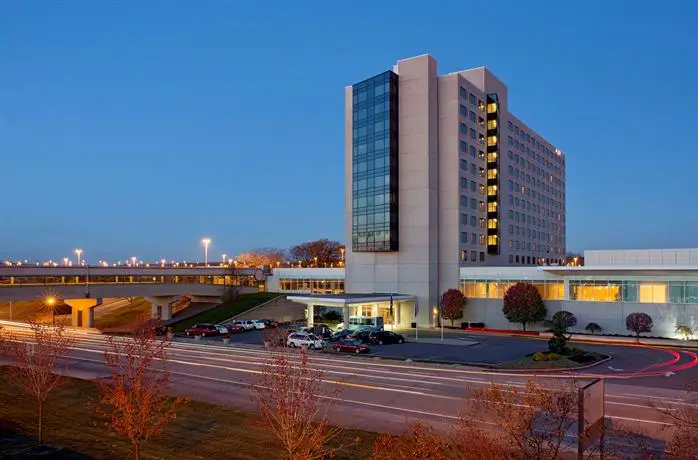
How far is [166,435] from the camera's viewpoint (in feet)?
67.5

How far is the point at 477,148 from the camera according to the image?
80.9m

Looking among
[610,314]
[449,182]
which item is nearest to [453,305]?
[449,182]

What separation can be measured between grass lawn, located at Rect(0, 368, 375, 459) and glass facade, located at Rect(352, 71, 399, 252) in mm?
50489

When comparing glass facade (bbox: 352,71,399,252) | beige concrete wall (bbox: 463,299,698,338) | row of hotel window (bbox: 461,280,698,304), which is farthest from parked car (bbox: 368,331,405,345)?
glass facade (bbox: 352,71,399,252)

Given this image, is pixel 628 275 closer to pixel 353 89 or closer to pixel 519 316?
pixel 519 316

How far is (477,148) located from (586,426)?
73.5 metres

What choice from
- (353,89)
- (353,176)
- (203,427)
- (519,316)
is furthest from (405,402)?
(353,89)

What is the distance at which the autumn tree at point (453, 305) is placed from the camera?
68.3 metres

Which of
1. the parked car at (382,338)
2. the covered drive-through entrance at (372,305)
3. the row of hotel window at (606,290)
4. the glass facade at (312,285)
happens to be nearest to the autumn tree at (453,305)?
the row of hotel window at (606,290)

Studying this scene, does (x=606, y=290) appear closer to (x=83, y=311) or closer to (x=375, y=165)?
(x=375, y=165)

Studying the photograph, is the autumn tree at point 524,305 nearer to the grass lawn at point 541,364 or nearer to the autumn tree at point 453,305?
the autumn tree at point 453,305

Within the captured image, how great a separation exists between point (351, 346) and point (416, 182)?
3209cm

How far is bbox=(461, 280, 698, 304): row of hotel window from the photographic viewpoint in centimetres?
5638

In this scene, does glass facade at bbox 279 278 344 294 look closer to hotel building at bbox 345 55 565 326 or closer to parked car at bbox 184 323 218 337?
hotel building at bbox 345 55 565 326
